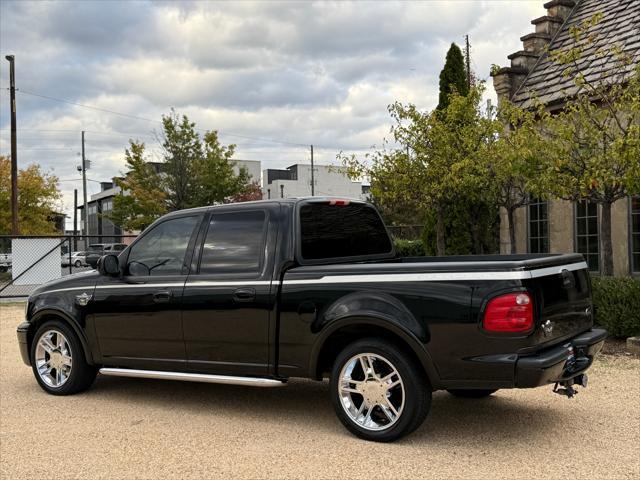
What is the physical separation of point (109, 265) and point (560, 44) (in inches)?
487

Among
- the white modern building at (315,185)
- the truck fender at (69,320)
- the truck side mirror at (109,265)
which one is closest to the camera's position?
the truck side mirror at (109,265)

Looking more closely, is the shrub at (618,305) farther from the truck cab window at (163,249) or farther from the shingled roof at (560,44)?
the truck cab window at (163,249)

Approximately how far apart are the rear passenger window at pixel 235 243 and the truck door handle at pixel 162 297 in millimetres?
381

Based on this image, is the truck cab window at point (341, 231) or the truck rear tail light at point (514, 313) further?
the truck cab window at point (341, 231)

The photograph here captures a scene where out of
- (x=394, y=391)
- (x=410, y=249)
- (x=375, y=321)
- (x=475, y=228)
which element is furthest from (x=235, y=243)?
(x=410, y=249)

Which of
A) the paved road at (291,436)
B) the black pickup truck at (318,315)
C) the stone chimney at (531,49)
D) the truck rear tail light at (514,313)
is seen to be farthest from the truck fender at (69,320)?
the stone chimney at (531,49)

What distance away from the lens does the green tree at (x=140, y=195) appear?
33.3 meters

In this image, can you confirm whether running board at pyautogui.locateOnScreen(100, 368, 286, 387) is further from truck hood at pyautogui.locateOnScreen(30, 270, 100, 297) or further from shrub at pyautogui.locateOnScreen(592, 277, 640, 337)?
shrub at pyautogui.locateOnScreen(592, 277, 640, 337)

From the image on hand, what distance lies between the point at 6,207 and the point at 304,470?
3540cm

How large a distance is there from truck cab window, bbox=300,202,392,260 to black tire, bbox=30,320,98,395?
2.67 m

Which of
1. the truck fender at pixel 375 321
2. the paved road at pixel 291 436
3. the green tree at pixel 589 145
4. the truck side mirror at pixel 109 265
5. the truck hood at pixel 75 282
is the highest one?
the green tree at pixel 589 145

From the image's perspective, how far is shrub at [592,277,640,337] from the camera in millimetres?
8789

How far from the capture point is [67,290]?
668 centimetres

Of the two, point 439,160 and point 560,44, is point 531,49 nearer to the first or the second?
point 560,44
